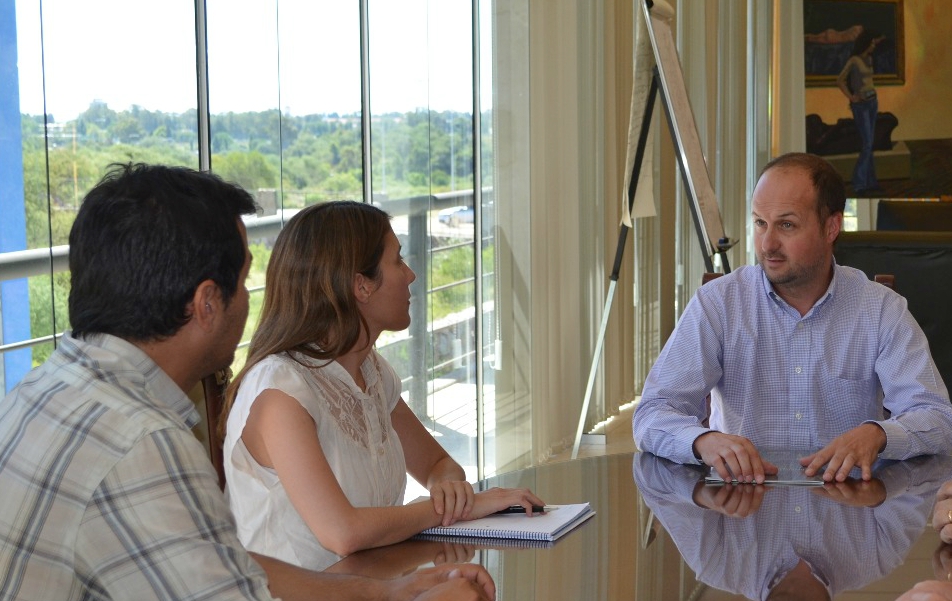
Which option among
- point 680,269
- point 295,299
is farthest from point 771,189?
point 680,269

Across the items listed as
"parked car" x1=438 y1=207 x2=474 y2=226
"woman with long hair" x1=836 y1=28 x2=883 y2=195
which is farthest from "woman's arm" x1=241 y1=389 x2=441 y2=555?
"woman with long hair" x1=836 y1=28 x2=883 y2=195

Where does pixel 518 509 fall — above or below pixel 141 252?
below

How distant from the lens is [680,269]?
693 centimetres

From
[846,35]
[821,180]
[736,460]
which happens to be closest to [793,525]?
[736,460]

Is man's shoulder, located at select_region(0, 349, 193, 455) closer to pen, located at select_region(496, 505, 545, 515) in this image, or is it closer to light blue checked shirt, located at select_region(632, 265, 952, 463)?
pen, located at select_region(496, 505, 545, 515)

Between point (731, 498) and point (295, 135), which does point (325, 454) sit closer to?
point (731, 498)

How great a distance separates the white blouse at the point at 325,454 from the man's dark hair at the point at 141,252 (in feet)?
1.91

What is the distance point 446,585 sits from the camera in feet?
3.98

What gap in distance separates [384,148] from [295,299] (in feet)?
5.95

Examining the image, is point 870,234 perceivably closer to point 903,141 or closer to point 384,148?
point 384,148

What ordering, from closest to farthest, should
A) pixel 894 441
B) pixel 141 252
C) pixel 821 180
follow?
pixel 141 252
pixel 894 441
pixel 821 180

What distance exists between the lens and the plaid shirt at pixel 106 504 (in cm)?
92

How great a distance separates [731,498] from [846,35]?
7468 millimetres

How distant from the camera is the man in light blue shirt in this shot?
229cm
